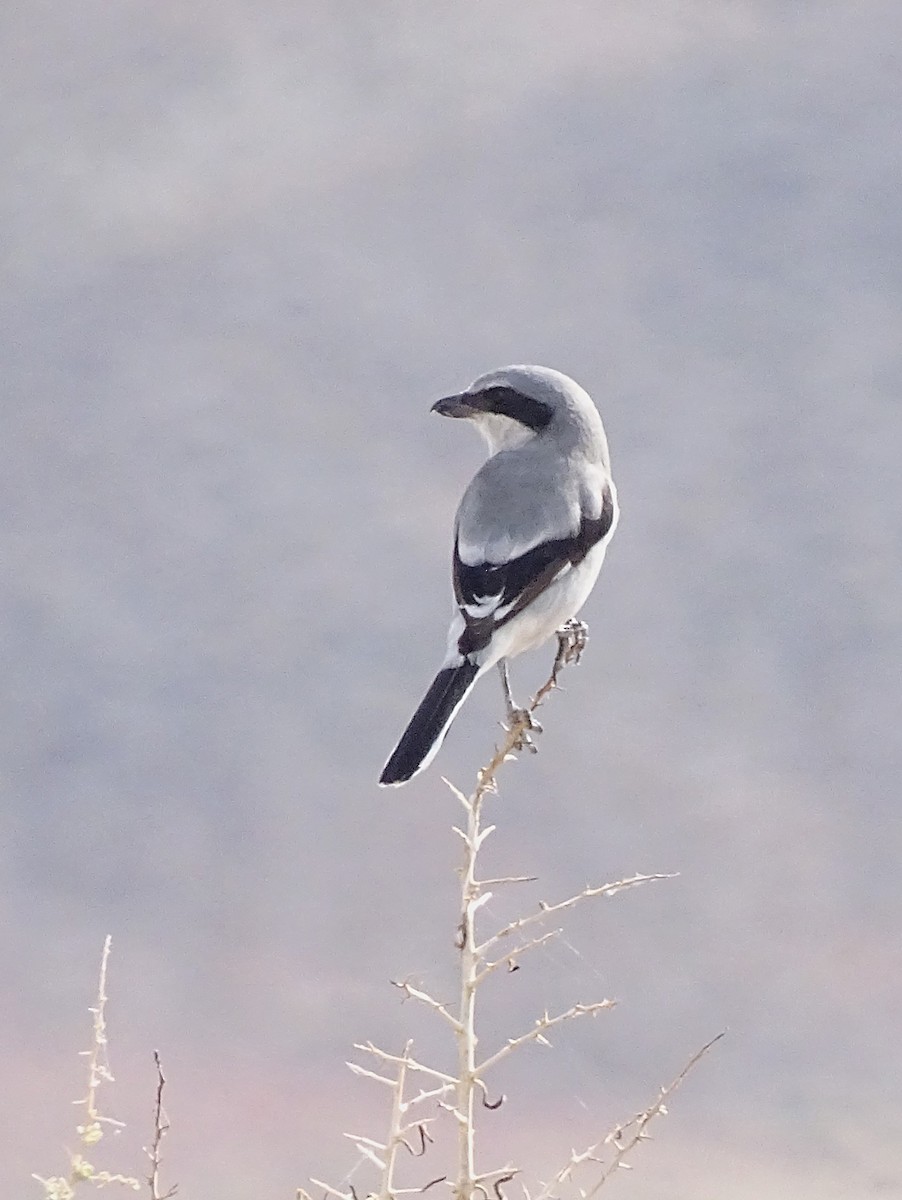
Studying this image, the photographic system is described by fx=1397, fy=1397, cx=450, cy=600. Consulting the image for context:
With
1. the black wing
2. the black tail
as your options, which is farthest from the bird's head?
the black tail

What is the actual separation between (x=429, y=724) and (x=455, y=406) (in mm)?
1337

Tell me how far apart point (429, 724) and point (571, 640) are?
1.93 feet

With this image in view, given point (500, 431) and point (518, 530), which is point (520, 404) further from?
point (518, 530)

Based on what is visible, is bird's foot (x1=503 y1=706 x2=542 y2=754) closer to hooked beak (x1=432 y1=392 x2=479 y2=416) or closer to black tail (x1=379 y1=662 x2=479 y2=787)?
black tail (x1=379 y1=662 x2=479 y2=787)

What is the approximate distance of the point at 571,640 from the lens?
12.1 feet

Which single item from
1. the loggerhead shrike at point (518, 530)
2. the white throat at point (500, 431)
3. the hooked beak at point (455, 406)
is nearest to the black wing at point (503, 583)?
the loggerhead shrike at point (518, 530)

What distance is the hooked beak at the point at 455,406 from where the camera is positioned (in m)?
4.25

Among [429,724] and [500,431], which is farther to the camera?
[500,431]

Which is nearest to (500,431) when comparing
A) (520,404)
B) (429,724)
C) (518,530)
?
(520,404)

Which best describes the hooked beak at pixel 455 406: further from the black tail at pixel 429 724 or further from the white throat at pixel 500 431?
the black tail at pixel 429 724

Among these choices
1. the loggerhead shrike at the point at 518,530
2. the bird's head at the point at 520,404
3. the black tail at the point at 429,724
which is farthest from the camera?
the bird's head at the point at 520,404

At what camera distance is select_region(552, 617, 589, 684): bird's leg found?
3.65m

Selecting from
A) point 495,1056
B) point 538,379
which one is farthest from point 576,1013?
point 538,379

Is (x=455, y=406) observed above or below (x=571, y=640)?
above
